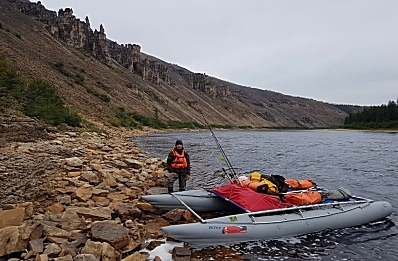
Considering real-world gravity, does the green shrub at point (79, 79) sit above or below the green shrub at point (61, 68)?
below

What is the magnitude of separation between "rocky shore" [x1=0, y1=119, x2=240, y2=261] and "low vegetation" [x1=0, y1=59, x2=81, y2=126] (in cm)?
776

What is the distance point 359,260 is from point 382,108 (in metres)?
93.0

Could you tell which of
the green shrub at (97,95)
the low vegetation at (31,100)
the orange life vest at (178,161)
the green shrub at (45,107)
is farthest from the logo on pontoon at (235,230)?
the green shrub at (97,95)

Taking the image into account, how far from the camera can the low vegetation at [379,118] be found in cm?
7700

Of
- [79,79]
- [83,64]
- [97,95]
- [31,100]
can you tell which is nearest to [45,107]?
[31,100]

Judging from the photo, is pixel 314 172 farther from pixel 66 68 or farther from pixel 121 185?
Answer: pixel 66 68

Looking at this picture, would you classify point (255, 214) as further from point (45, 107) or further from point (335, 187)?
point (45, 107)

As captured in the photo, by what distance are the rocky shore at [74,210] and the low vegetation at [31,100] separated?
25.5ft

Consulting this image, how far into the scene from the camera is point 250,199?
7.47m

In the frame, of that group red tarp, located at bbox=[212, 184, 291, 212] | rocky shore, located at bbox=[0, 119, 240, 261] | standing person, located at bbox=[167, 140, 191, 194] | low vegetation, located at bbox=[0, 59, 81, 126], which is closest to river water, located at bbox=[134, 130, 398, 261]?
red tarp, located at bbox=[212, 184, 291, 212]

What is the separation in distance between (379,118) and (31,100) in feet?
275

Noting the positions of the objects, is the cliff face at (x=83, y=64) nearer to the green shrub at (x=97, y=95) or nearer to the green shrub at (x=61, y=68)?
the green shrub at (x=61, y=68)

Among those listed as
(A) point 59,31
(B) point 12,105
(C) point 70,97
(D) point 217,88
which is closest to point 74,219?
(B) point 12,105

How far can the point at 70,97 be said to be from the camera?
38.3 m
